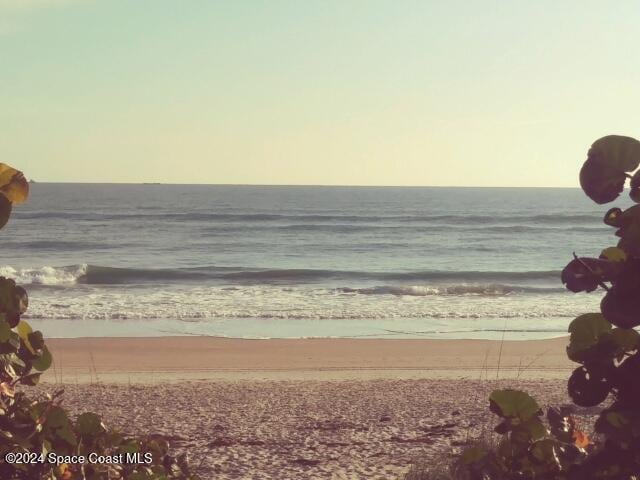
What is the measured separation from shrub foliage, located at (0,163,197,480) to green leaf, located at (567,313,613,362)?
1419mm

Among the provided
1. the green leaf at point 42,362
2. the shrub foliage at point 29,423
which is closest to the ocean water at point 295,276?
the shrub foliage at point 29,423

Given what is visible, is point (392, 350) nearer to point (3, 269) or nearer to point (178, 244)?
point (3, 269)

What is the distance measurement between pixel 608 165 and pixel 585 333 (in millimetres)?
380

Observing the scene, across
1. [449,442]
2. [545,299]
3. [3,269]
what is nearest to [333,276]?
[545,299]

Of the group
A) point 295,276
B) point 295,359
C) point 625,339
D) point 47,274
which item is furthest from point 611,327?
point 47,274

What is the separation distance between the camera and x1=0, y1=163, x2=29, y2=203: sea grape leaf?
2260mm

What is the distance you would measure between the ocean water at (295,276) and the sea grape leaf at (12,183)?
519 inches

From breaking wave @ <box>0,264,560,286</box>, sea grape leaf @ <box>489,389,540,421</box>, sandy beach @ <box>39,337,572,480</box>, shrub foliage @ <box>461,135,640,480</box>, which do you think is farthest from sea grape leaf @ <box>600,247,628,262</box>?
breaking wave @ <box>0,264,560,286</box>

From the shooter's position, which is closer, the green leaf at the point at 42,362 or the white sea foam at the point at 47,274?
the green leaf at the point at 42,362

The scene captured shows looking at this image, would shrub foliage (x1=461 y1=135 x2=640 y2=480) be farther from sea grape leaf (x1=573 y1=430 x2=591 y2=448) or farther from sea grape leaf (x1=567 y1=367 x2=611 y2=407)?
sea grape leaf (x1=573 y1=430 x2=591 y2=448)

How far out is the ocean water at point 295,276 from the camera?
1700 centimetres

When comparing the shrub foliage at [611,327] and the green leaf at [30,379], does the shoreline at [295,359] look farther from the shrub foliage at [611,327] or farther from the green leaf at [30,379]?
the shrub foliage at [611,327]

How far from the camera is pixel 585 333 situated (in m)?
1.76

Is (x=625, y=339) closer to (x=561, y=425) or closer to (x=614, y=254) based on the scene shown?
(x=614, y=254)
